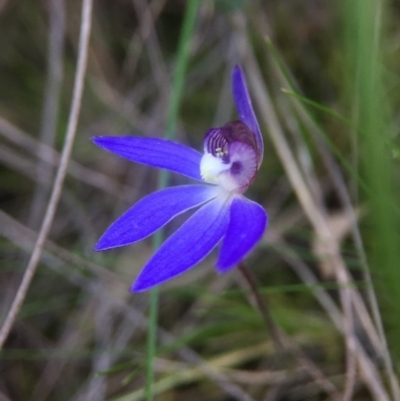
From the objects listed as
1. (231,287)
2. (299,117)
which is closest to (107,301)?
(231,287)

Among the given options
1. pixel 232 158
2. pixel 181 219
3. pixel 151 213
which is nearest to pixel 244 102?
pixel 232 158

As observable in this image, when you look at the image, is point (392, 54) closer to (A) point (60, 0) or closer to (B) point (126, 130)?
(B) point (126, 130)

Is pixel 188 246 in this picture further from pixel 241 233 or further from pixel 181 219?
pixel 181 219

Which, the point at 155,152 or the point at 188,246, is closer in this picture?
the point at 188,246

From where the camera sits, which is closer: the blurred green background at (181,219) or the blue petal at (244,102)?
the blue petal at (244,102)

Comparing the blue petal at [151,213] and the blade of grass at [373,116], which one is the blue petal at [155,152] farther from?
the blade of grass at [373,116]

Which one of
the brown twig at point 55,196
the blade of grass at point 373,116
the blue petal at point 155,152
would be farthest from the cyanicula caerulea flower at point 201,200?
the brown twig at point 55,196

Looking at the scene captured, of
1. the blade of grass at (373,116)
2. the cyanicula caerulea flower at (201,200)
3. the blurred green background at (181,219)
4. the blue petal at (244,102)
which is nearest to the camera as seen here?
the blade of grass at (373,116)

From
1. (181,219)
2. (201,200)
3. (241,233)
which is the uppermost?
(181,219)
